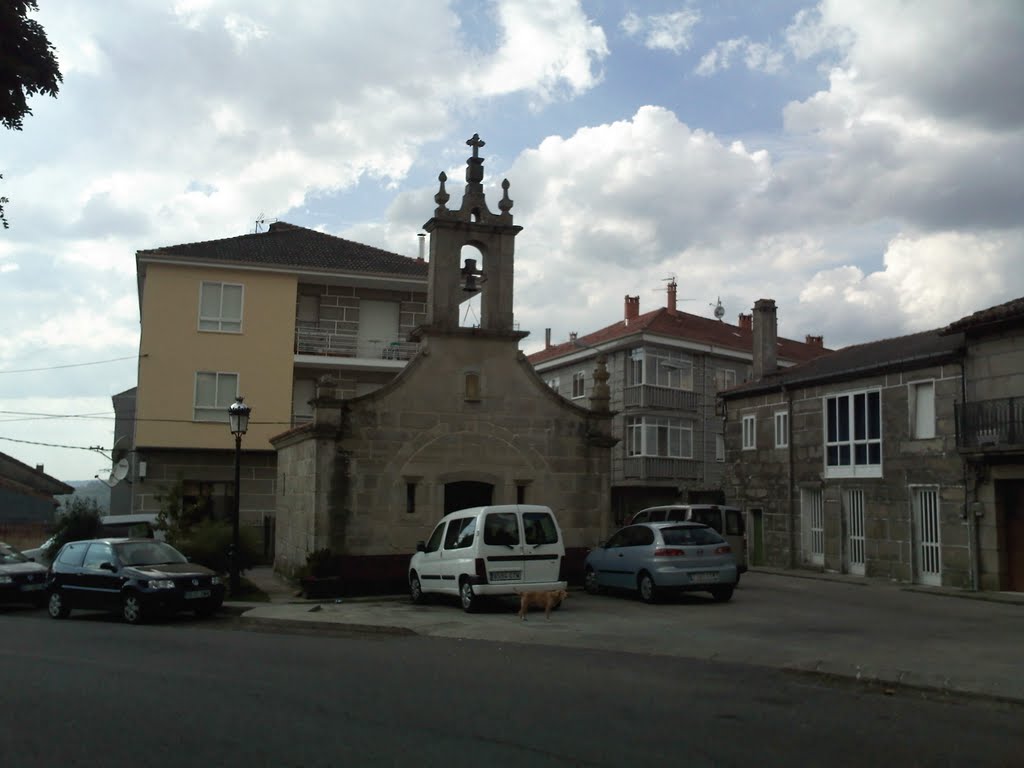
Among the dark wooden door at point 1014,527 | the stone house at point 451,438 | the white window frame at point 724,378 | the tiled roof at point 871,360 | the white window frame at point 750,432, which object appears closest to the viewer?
the stone house at point 451,438

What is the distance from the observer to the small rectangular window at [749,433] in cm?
3200

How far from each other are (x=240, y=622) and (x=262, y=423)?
16.8m

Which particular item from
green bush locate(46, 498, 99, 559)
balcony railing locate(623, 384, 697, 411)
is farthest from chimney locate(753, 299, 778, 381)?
green bush locate(46, 498, 99, 559)

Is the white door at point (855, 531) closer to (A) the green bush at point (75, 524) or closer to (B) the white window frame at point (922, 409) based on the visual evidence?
(B) the white window frame at point (922, 409)

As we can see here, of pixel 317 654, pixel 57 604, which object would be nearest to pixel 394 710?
pixel 317 654

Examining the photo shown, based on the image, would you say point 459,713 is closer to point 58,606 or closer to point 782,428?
point 58,606

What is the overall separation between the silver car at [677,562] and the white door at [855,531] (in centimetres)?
991

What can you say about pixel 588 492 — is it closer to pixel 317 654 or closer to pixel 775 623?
pixel 775 623

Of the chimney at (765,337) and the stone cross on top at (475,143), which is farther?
the chimney at (765,337)

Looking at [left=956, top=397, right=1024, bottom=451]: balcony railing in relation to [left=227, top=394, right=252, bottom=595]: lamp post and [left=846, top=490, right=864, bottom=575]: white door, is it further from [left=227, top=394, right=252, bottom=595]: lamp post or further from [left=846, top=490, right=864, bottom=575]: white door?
[left=227, top=394, right=252, bottom=595]: lamp post

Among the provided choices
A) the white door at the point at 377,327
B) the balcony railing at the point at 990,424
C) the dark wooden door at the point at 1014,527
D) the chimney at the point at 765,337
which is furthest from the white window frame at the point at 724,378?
the dark wooden door at the point at 1014,527

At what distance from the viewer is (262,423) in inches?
1284

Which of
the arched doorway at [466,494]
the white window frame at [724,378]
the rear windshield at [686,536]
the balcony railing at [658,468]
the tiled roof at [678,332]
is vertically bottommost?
the rear windshield at [686,536]

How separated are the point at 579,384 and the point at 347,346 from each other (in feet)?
54.6
